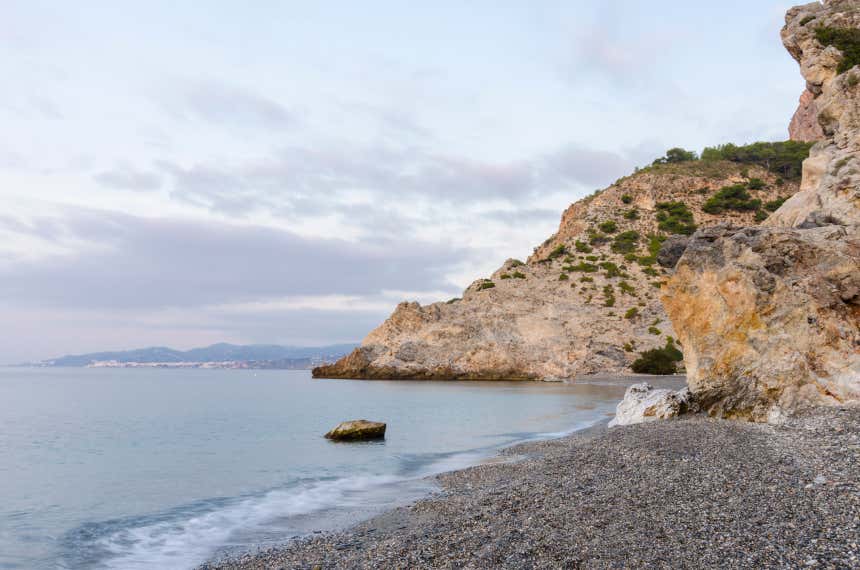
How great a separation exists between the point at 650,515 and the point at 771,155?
11066 cm

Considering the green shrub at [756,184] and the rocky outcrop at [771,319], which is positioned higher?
the green shrub at [756,184]

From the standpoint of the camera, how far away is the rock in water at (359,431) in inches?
1057

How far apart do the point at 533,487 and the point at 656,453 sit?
3.55 meters

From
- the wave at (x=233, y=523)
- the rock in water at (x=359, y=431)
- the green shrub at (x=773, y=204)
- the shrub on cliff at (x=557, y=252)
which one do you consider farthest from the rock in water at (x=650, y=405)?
the green shrub at (x=773, y=204)

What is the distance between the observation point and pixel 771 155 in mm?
101000

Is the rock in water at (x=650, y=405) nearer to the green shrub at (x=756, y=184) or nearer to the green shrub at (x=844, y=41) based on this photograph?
the green shrub at (x=844, y=41)

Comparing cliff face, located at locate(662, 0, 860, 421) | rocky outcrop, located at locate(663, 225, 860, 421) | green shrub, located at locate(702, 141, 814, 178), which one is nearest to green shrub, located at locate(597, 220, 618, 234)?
green shrub, located at locate(702, 141, 814, 178)

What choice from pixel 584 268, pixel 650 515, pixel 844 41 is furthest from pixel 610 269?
pixel 650 515

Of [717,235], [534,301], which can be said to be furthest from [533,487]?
[534,301]

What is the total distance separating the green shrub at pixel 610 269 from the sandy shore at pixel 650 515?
6907 cm

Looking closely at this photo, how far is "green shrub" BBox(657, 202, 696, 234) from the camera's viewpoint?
86625 mm

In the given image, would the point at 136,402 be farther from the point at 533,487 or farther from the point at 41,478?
the point at 533,487

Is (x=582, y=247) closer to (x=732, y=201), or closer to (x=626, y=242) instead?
(x=626, y=242)

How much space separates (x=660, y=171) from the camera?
334 ft
